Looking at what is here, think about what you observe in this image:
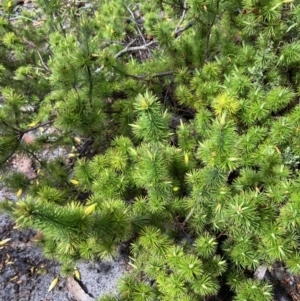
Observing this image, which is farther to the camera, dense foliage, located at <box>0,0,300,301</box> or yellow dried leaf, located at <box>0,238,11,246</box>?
yellow dried leaf, located at <box>0,238,11,246</box>

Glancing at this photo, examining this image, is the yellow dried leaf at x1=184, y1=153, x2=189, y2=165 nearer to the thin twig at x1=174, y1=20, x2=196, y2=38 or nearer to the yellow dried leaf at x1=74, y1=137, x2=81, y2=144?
the thin twig at x1=174, y1=20, x2=196, y2=38

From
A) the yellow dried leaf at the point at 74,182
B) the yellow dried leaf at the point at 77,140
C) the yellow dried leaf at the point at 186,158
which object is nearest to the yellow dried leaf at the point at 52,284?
the yellow dried leaf at the point at 74,182

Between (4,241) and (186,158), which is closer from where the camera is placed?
(186,158)

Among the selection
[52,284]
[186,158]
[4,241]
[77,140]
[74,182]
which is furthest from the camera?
[77,140]

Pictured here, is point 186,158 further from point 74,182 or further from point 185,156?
point 74,182

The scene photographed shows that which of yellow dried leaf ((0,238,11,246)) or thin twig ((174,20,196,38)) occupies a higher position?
thin twig ((174,20,196,38))

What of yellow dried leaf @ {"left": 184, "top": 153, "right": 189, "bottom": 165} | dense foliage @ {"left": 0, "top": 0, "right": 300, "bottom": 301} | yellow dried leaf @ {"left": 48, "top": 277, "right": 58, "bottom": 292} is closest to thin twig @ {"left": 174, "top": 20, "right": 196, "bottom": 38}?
dense foliage @ {"left": 0, "top": 0, "right": 300, "bottom": 301}

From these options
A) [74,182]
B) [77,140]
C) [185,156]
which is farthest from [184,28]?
[74,182]

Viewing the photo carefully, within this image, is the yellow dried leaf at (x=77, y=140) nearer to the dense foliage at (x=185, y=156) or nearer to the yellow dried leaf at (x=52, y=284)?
the dense foliage at (x=185, y=156)

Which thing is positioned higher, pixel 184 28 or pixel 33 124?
pixel 184 28
